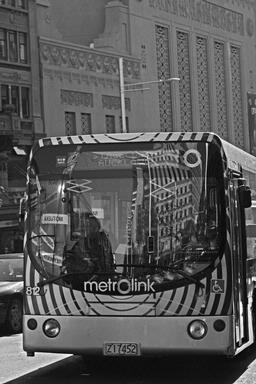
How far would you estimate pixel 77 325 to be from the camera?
827 cm

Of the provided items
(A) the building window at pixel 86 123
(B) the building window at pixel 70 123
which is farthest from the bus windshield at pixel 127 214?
(A) the building window at pixel 86 123

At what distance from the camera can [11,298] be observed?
1484cm

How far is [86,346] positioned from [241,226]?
2.46 metres

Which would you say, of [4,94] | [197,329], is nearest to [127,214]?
[197,329]

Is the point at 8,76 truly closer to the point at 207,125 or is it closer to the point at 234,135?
the point at 207,125

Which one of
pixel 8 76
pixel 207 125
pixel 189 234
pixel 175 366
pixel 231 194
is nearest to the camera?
pixel 189 234

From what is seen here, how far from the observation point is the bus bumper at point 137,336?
318 inches

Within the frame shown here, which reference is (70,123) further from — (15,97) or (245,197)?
(245,197)

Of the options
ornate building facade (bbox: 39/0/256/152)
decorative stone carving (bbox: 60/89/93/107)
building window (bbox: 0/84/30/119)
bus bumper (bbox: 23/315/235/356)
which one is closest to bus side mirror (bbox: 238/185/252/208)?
bus bumper (bbox: 23/315/235/356)

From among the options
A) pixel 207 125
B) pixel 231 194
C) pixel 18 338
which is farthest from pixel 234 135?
→ pixel 231 194

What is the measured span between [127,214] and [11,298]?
7.19 meters

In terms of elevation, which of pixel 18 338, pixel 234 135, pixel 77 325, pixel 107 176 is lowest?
pixel 18 338

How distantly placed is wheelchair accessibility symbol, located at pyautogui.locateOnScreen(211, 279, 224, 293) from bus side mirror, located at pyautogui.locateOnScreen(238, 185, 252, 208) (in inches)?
47.9

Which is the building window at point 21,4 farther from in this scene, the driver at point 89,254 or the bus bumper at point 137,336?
the bus bumper at point 137,336
